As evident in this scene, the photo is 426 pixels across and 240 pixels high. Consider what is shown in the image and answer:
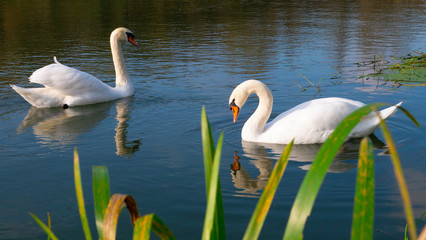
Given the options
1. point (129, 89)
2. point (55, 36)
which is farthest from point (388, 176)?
point (55, 36)

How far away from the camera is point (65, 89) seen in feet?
26.8

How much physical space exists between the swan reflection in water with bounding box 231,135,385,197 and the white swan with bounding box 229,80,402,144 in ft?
0.29

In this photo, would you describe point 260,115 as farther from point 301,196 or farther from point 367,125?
point 301,196

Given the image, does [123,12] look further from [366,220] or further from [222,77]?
[366,220]

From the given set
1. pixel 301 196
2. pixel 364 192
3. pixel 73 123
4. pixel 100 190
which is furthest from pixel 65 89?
pixel 364 192

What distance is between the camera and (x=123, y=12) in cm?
2266

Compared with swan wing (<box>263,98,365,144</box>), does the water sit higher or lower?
lower

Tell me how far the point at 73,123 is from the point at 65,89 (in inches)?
36.6

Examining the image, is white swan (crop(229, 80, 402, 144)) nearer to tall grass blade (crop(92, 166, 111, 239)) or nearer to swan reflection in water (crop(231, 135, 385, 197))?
swan reflection in water (crop(231, 135, 385, 197))

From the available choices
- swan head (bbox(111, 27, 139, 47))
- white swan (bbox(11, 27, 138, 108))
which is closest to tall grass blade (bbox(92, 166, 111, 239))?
white swan (bbox(11, 27, 138, 108))

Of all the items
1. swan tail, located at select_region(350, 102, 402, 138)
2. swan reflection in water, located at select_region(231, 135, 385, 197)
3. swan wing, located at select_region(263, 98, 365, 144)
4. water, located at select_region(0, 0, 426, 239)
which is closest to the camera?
water, located at select_region(0, 0, 426, 239)

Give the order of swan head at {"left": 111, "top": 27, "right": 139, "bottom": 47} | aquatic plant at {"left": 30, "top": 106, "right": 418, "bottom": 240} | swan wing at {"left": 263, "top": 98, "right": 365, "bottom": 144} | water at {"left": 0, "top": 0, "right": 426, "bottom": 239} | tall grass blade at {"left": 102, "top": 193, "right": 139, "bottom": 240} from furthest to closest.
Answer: swan head at {"left": 111, "top": 27, "right": 139, "bottom": 47}
swan wing at {"left": 263, "top": 98, "right": 365, "bottom": 144}
water at {"left": 0, "top": 0, "right": 426, "bottom": 239}
tall grass blade at {"left": 102, "top": 193, "right": 139, "bottom": 240}
aquatic plant at {"left": 30, "top": 106, "right": 418, "bottom": 240}

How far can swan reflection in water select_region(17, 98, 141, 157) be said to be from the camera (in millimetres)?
6441

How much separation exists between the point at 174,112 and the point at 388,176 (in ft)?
11.4
